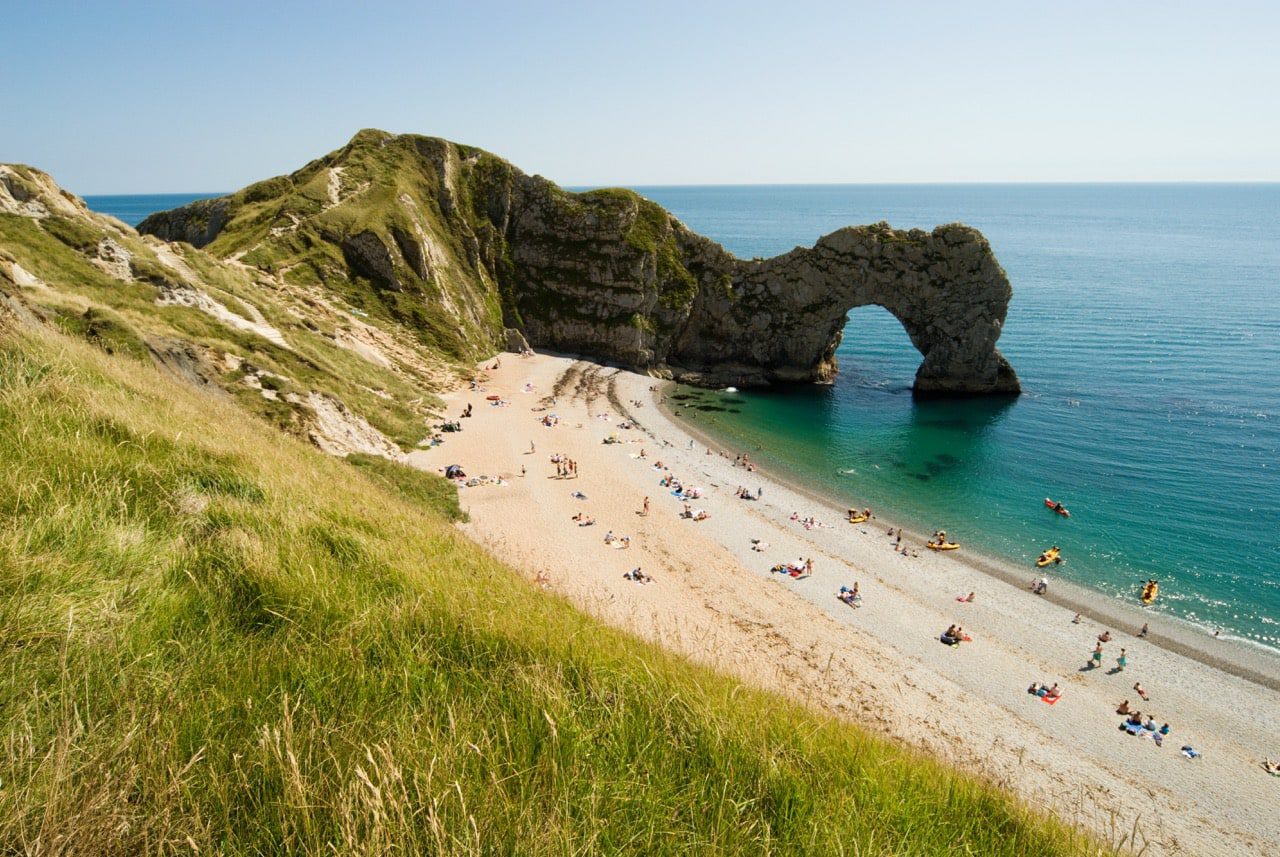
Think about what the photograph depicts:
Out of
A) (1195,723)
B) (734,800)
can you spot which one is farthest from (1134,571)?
(734,800)

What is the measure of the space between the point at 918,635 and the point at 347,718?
92.7 ft

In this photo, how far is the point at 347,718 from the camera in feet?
11.8

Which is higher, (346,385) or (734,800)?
(734,800)

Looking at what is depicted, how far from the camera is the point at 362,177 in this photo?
68.6 meters

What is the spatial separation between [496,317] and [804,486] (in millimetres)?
42545

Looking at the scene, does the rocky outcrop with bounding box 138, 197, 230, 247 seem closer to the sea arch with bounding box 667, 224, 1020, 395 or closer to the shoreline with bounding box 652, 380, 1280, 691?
the sea arch with bounding box 667, 224, 1020, 395

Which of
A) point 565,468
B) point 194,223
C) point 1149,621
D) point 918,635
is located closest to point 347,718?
point 918,635

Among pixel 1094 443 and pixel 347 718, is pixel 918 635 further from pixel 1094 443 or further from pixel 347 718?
pixel 1094 443

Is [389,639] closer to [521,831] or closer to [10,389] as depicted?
[521,831]

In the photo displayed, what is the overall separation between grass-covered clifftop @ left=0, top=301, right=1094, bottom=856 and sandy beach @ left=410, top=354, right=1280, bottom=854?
3.39 metres

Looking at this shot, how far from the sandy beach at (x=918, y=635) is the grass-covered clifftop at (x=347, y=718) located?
339cm

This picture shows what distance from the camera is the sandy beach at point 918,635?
1962 cm

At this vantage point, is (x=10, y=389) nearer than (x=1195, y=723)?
Yes

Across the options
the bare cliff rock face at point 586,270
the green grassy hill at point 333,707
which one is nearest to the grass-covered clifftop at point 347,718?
the green grassy hill at point 333,707
